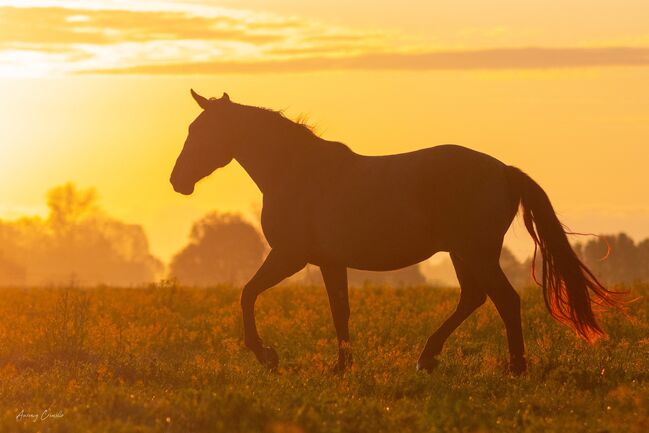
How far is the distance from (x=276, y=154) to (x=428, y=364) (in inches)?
113

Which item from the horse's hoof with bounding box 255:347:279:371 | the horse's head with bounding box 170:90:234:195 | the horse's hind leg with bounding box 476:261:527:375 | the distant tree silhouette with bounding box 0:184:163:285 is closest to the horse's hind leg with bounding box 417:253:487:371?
the horse's hind leg with bounding box 476:261:527:375

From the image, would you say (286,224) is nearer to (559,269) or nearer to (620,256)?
(559,269)

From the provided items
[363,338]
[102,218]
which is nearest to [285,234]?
[363,338]

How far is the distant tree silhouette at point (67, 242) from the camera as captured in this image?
9044 cm

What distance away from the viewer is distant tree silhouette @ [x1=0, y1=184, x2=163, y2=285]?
90438mm

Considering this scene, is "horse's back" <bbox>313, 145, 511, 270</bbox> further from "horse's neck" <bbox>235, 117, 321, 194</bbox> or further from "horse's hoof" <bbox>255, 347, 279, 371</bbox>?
"horse's hoof" <bbox>255, 347, 279, 371</bbox>

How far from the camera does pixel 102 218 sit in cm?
10188

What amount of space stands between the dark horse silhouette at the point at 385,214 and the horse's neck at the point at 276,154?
0.01m

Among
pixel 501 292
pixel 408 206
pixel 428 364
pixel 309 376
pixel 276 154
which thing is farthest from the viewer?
pixel 276 154

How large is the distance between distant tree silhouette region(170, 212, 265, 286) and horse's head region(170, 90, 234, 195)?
218ft

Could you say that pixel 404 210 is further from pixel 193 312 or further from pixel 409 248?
pixel 193 312

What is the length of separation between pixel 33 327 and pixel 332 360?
5278 mm

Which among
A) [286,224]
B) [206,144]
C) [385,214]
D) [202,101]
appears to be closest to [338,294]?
[286,224]

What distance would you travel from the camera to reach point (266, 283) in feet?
39.3
